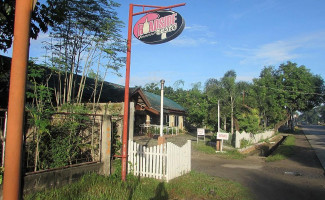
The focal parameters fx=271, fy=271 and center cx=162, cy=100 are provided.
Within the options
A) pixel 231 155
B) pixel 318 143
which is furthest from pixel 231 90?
pixel 318 143

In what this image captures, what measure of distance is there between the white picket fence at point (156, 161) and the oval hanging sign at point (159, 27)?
3.17 m

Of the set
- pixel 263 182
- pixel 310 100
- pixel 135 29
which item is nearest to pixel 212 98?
pixel 263 182

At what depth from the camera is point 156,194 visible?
6902 mm

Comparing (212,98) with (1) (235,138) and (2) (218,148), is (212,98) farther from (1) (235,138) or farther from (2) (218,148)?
(2) (218,148)

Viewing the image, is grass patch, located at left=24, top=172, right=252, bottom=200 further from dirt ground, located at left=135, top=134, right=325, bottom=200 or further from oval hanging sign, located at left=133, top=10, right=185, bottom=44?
oval hanging sign, located at left=133, top=10, right=185, bottom=44

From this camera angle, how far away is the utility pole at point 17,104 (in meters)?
2.40

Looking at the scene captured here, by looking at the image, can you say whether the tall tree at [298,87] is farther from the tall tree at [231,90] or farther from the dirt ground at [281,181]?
the dirt ground at [281,181]

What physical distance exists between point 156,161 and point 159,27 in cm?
416

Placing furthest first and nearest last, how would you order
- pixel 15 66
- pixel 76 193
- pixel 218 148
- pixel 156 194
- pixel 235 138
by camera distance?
pixel 235 138 < pixel 218 148 < pixel 156 194 < pixel 76 193 < pixel 15 66

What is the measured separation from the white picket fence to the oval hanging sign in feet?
10.4

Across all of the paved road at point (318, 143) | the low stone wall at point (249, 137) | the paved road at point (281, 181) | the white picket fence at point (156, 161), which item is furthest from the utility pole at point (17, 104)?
the low stone wall at point (249, 137)

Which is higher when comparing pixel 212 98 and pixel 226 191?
pixel 212 98

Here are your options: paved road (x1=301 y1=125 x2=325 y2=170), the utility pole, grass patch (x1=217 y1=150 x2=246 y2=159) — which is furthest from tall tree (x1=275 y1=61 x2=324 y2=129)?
the utility pole

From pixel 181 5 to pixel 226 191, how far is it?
5255mm
